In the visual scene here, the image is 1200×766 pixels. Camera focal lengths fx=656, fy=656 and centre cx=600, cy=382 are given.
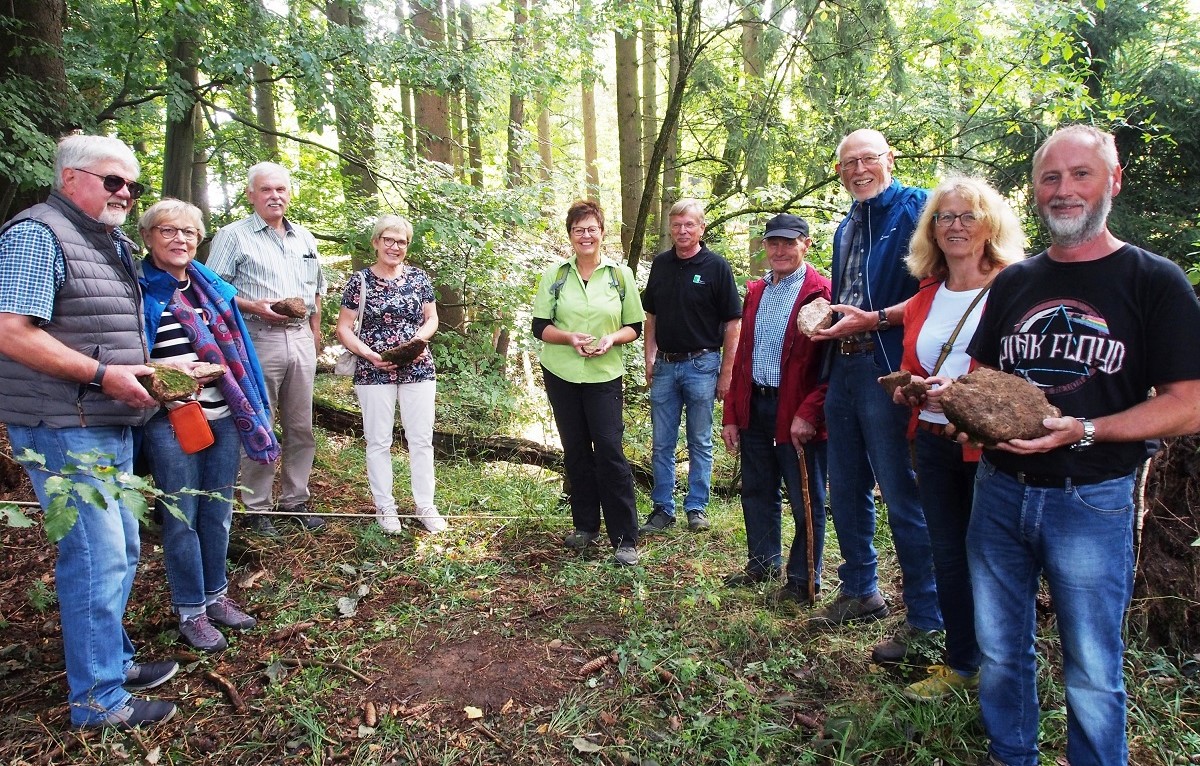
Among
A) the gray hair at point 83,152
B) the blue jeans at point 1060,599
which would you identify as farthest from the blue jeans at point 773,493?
the gray hair at point 83,152

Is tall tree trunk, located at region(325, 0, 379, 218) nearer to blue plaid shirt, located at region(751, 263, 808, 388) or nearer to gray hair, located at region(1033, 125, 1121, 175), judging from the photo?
blue plaid shirt, located at region(751, 263, 808, 388)

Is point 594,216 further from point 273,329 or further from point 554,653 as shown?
point 554,653

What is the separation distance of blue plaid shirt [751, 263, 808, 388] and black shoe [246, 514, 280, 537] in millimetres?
3338

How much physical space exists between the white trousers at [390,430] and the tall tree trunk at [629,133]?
5.05 metres

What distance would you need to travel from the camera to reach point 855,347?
125 inches

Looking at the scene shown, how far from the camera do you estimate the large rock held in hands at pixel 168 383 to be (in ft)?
8.93

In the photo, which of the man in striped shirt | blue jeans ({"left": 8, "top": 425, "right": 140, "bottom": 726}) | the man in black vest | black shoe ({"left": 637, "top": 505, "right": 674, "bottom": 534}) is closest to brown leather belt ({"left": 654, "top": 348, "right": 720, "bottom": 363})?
black shoe ({"left": 637, "top": 505, "right": 674, "bottom": 534})

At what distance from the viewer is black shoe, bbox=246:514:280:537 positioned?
441 cm

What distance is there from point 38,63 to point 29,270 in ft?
10.6

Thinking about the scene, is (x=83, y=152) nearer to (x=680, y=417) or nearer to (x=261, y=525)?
(x=261, y=525)

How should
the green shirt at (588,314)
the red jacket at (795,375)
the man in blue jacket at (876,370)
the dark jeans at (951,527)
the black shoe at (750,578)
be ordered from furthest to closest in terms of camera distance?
the green shirt at (588,314), the black shoe at (750,578), the red jacket at (795,375), the man in blue jacket at (876,370), the dark jeans at (951,527)

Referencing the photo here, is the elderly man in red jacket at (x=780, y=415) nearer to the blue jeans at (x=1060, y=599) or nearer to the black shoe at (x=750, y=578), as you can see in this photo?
the black shoe at (x=750, y=578)

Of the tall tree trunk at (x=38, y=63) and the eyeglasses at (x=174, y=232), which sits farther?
the tall tree trunk at (x=38, y=63)

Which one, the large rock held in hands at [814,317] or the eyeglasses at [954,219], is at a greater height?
the eyeglasses at [954,219]
